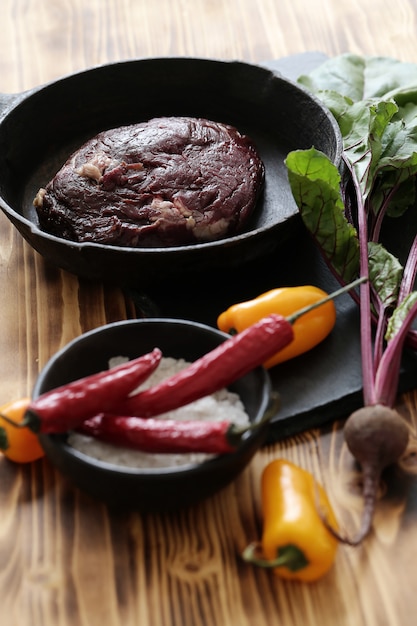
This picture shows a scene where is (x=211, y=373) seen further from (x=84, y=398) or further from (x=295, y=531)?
(x=295, y=531)

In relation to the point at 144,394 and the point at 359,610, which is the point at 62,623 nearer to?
the point at 144,394

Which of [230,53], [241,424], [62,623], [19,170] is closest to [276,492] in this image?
[241,424]

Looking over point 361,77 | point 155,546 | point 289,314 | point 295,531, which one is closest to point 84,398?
point 155,546

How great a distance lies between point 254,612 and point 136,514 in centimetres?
37

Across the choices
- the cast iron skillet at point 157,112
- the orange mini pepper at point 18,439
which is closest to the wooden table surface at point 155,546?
the orange mini pepper at point 18,439

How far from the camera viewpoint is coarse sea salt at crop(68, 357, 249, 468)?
1.83 meters

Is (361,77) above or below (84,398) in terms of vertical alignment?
below

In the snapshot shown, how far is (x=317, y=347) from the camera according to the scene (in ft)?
7.48

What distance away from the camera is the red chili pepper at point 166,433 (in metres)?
1.72

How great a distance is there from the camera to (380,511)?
193cm

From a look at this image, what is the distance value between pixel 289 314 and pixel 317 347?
0.15 meters

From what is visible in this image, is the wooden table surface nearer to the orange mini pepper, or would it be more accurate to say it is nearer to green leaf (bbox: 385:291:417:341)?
the orange mini pepper

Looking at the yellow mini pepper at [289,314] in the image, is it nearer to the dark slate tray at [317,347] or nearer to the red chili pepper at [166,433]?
the dark slate tray at [317,347]

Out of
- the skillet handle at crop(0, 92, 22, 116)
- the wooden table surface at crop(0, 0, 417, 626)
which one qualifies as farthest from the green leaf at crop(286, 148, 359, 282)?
the skillet handle at crop(0, 92, 22, 116)
